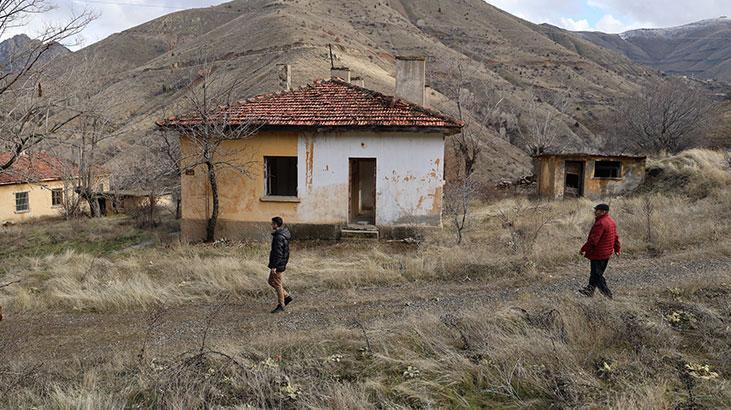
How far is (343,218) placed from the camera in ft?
42.9

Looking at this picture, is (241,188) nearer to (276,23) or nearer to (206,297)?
(206,297)

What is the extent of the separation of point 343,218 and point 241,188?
9.36ft

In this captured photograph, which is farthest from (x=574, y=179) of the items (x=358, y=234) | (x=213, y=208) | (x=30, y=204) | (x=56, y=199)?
(x=30, y=204)

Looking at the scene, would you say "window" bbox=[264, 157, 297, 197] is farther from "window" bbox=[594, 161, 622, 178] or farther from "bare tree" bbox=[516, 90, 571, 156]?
"bare tree" bbox=[516, 90, 571, 156]

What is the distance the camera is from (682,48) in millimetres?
151875

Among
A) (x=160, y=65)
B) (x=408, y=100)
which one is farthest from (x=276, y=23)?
(x=408, y=100)

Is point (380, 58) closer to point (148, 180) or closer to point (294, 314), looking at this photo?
point (148, 180)

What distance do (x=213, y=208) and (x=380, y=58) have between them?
50.0 m

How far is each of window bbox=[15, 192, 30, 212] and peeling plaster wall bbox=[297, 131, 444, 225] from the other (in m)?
25.2

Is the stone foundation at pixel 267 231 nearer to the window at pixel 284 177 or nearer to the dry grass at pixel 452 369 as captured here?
the window at pixel 284 177

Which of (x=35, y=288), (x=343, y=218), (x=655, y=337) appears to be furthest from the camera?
(x=343, y=218)

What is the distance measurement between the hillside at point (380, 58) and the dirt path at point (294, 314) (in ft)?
66.5

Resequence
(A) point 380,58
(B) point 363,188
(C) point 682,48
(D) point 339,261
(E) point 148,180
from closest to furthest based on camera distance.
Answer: (D) point 339,261 → (B) point 363,188 → (E) point 148,180 → (A) point 380,58 → (C) point 682,48

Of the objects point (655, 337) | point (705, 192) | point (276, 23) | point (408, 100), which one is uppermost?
point (276, 23)
